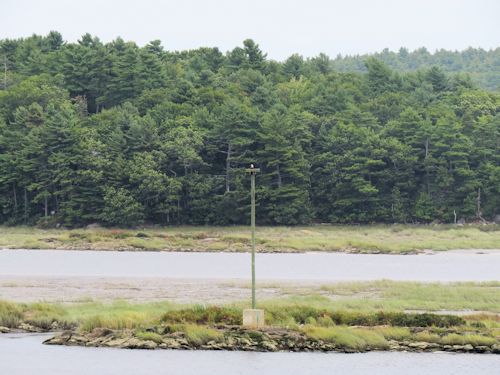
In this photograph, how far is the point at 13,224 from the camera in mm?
114625

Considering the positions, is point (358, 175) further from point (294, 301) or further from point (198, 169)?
point (294, 301)

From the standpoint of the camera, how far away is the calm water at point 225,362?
126 feet

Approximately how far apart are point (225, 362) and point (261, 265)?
122 feet

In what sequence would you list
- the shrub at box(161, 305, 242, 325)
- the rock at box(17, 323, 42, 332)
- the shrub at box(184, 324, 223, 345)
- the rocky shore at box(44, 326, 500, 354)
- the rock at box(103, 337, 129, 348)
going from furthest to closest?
the rock at box(17, 323, 42, 332), the shrub at box(161, 305, 242, 325), the rock at box(103, 337, 129, 348), the shrub at box(184, 324, 223, 345), the rocky shore at box(44, 326, 500, 354)

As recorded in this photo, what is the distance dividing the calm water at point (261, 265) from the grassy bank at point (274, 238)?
327cm

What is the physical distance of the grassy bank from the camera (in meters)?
92.1

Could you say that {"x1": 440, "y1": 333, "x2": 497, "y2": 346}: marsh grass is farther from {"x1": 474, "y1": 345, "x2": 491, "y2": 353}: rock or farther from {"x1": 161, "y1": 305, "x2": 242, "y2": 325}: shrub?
{"x1": 161, "y1": 305, "x2": 242, "y2": 325}: shrub

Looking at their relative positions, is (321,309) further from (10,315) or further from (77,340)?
(10,315)

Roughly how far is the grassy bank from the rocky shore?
4849cm

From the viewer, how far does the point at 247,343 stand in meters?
41.2

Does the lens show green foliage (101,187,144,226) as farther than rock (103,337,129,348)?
Yes

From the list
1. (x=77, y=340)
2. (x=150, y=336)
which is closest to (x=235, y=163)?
(x=77, y=340)

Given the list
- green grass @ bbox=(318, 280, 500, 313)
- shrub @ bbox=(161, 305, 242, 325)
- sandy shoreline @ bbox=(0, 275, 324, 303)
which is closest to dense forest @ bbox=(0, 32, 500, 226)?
sandy shoreline @ bbox=(0, 275, 324, 303)

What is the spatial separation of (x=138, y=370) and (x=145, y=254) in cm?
4940
